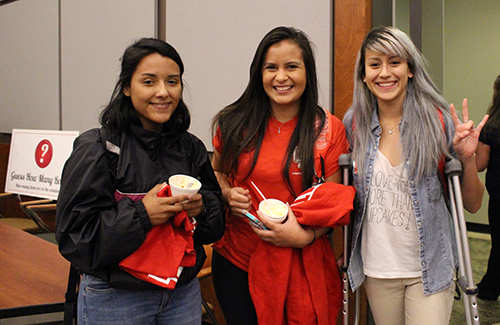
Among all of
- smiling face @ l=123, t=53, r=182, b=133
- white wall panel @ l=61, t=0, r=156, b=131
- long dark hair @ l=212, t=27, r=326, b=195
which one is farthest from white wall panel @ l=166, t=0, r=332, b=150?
smiling face @ l=123, t=53, r=182, b=133

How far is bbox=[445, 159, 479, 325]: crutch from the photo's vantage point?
1.42 m

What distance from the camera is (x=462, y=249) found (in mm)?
1460

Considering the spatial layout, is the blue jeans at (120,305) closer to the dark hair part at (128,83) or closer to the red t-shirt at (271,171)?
the red t-shirt at (271,171)

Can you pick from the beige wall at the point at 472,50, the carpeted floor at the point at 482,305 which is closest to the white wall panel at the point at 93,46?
the carpeted floor at the point at 482,305

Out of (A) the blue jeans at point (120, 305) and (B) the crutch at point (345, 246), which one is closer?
(A) the blue jeans at point (120, 305)

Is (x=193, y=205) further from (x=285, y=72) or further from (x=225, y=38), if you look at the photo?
(x=225, y=38)

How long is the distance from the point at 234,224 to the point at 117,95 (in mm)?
732

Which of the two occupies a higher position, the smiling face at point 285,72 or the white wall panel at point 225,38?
the white wall panel at point 225,38

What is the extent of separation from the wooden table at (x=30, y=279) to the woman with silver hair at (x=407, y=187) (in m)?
1.38

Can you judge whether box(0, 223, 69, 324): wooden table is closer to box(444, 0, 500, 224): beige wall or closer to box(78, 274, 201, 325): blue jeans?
box(78, 274, 201, 325): blue jeans

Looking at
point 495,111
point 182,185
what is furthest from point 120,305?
point 495,111

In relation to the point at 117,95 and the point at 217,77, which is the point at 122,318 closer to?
the point at 117,95

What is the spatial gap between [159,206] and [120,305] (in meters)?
0.36

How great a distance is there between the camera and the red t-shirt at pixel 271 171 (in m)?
1.65
